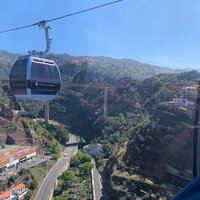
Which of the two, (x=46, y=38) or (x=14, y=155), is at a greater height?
(x=46, y=38)

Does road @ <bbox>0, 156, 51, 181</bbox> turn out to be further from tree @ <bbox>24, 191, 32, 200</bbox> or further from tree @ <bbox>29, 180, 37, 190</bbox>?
tree @ <bbox>24, 191, 32, 200</bbox>

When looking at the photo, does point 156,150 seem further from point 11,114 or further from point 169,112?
point 11,114

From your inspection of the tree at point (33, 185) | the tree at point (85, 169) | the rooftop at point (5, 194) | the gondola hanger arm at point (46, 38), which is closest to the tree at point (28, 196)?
the tree at point (33, 185)

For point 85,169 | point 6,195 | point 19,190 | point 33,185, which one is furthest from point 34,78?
point 85,169

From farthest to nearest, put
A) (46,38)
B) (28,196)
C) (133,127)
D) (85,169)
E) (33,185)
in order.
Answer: (133,127) < (85,169) < (33,185) < (28,196) < (46,38)

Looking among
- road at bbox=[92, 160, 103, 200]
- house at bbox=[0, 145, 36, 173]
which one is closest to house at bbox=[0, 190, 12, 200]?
house at bbox=[0, 145, 36, 173]

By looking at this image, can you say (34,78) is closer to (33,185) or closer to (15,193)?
(15,193)
